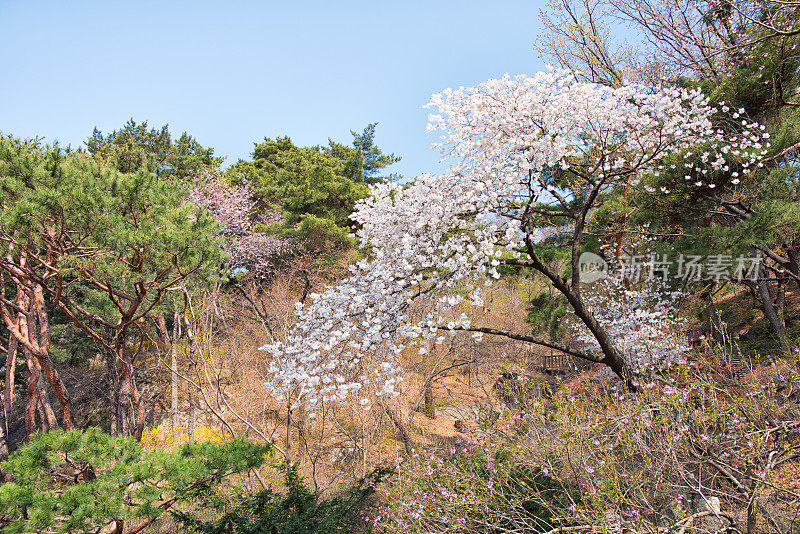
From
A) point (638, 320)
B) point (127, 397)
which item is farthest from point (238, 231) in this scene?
point (638, 320)

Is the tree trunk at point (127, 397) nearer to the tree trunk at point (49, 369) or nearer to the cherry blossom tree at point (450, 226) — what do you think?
the tree trunk at point (49, 369)

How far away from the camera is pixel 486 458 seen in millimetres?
4172

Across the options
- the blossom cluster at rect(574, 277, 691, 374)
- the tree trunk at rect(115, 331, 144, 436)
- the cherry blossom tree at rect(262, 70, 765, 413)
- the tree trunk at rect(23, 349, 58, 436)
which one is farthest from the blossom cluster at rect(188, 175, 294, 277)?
the cherry blossom tree at rect(262, 70, 765, 413)

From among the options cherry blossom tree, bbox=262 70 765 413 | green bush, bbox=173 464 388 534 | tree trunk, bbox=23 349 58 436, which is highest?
cherry blossom tree, bbox=262 70 765 413

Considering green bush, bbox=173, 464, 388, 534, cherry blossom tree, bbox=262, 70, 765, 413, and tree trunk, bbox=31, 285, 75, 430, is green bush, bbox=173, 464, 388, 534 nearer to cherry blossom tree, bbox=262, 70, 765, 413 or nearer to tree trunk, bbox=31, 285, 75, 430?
cherry blossom tree, bbox=262, 70, 765, 413

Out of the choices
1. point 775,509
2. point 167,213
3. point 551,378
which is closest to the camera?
point 775,509

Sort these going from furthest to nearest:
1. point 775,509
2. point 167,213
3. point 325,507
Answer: point 167,213 < point 325,507 < point 775,509

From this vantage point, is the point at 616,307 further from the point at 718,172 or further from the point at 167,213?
the point at 167,213

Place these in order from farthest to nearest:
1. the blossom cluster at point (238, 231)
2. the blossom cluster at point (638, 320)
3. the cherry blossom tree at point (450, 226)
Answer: the blossom cluster at point (238, 231) → the blossom cluster at point (638, 320) → the cherry blossom tree at point (450, 226)

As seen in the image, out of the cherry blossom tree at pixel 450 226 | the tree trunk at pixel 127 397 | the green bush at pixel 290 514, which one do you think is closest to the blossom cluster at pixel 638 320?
the cherry blossom tree at pixel 450 226

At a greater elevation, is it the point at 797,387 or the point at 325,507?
the point at 797,387

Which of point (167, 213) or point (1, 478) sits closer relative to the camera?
point (167, 213)

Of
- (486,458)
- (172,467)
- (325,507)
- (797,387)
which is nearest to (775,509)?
(797,387)

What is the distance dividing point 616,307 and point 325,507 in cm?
672
